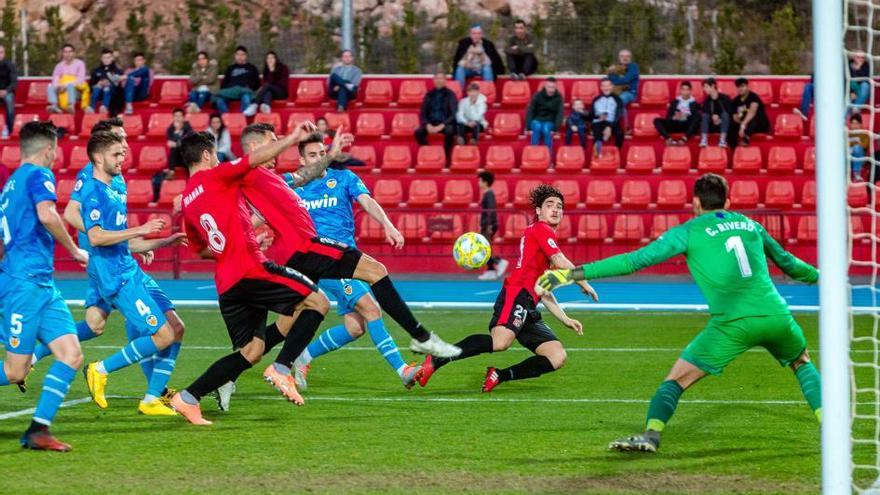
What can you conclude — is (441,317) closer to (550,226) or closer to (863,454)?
(550,226)

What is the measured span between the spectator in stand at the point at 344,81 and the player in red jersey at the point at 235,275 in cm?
1856

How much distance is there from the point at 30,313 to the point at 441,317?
952cm

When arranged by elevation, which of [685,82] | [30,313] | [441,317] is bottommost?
[441,317]

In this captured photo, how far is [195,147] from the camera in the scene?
Result: 353 inches

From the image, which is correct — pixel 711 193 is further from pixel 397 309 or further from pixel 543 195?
pixel 543 195

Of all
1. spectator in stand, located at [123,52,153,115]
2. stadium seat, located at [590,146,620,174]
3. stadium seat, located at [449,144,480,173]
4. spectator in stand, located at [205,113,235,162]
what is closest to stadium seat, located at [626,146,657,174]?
stadium seat, located at [590,146,620,174]

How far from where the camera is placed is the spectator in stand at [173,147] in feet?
85.6

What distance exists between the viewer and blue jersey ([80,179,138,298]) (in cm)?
933

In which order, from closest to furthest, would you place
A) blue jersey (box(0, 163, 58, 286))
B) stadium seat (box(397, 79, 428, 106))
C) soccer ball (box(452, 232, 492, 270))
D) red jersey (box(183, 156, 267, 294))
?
blue jersey (box(0, 163, 58, 286)) < red jersey (box(183, 156, 267, 294)) < soccer ball (box(452, 232, 492, 270)) < stadium seat (box(397, 79, 428, 106))

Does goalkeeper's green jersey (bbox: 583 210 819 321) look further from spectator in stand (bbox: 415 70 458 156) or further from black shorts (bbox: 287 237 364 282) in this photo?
spectator in stand (bbox: 415 70 458 156)

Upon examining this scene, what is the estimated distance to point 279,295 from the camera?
28.4 ft

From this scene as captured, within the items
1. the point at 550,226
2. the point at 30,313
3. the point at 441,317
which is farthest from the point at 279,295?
the point at 441,317

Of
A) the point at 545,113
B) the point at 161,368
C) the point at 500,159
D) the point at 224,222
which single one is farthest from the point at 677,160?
the point at 224,222

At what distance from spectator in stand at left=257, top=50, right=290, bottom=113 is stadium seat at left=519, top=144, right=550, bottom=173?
223 inches
